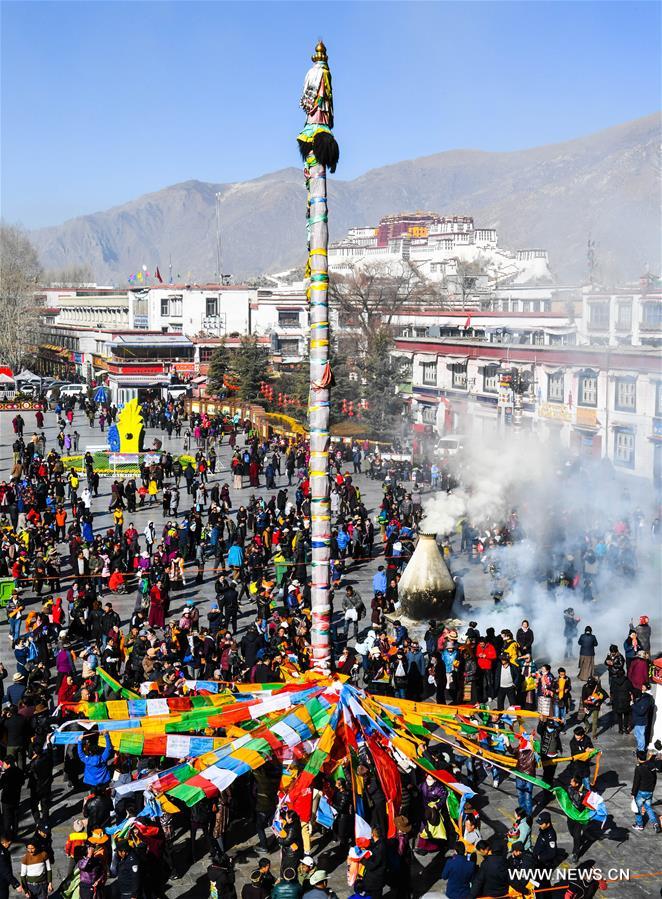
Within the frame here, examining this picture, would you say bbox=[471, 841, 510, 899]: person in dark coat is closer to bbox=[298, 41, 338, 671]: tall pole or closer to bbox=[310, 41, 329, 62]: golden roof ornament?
bbox=[298, 41, 338, 671]: tall pole

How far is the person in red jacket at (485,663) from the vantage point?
697 inches

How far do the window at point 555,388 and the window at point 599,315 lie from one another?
7.84 meters

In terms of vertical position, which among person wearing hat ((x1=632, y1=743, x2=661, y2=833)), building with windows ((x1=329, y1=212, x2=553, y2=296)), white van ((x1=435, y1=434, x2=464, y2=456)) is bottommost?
person wearing hat ((x1=632, y1=743, x2=661, y2=833))

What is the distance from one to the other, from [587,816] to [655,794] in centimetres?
212

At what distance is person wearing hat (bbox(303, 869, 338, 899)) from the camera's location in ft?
33.9

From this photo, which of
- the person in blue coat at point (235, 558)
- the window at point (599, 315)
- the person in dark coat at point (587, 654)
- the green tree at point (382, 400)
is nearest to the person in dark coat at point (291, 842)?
the person in dark coat at point (587, 654)

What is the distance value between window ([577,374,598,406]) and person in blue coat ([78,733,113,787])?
31.4 meters

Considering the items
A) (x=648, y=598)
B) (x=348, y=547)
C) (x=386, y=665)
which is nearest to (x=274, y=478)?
(x=348, y=547)

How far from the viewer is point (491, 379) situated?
50.3 meters

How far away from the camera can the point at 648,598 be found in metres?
23.9

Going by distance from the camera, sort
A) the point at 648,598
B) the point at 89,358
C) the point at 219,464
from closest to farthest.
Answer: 1. the point at 648,598
2. the point at 219,464
3. the point at 89,358

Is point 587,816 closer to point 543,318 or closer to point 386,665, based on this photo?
point 386,665

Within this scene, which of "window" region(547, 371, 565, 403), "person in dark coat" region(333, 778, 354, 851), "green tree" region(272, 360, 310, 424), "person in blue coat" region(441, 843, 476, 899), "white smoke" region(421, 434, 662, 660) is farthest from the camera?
"green tree" region(272, 360, 310, 424)

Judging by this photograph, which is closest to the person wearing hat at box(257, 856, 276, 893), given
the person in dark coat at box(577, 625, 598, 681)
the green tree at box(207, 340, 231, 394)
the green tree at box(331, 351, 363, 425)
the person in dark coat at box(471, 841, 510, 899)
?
the person in dark coat at box(471, 841, 510, 899)
